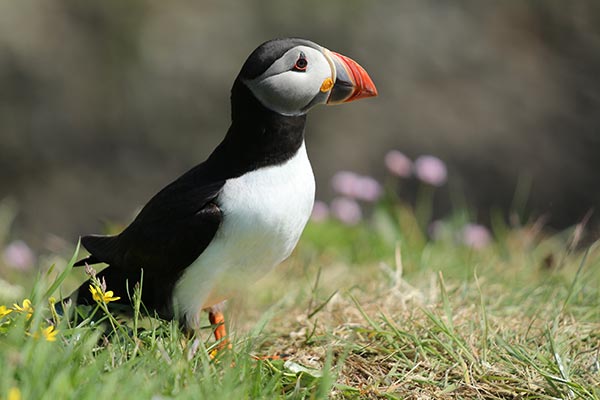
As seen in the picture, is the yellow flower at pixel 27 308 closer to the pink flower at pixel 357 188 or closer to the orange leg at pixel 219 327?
Result: the orange leg at pixel 219 327

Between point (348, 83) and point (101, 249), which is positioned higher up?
point (348, 83)

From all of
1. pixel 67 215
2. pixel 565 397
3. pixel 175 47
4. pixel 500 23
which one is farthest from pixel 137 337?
pixel 500 23

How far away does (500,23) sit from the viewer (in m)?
8.77

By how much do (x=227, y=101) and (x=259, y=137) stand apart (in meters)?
5.21

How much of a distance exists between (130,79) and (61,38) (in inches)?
30.3

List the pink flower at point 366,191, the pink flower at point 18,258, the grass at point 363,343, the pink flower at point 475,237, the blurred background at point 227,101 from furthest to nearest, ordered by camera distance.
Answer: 1. the blurred background at point 227,101
2. the pink flower at point 366,191
3. the pink flower at point 475,237
4. the pink flower at point 18,258
5. the grass at point 363,343

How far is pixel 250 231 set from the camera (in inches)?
119

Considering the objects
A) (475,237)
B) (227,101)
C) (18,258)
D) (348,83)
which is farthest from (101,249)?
(227,101)

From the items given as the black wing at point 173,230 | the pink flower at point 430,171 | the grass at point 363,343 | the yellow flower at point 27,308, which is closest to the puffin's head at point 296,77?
the black wing at point 173,230

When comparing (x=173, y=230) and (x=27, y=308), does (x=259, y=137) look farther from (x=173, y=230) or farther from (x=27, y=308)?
(x=27, y=308)

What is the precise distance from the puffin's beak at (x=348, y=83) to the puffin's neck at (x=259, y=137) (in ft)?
0.50

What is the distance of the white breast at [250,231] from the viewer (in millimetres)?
3025

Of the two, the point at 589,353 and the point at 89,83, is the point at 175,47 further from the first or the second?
the point at 589,353

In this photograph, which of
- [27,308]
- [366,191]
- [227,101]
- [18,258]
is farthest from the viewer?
[227,101]
